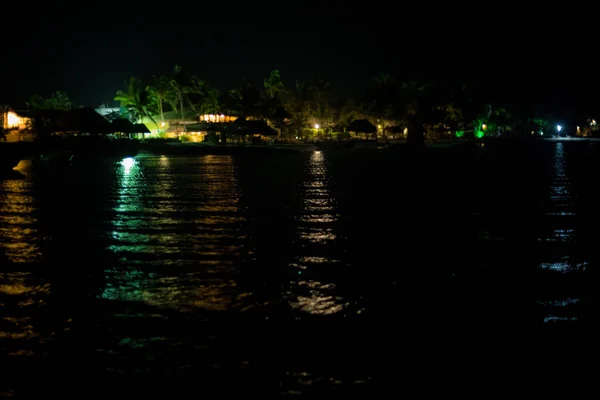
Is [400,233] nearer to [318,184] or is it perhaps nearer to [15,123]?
[318,184]

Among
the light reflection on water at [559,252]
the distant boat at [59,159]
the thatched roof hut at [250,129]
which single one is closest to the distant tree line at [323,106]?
the thatched roof hut at [250,129]

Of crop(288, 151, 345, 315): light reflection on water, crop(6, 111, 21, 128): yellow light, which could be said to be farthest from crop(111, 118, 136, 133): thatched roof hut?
crop(288, 151, 345, 315): light reflection on water

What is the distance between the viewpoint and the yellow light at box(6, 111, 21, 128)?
211 ft

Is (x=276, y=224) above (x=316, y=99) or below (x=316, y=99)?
below

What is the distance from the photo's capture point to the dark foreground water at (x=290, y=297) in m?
5.78

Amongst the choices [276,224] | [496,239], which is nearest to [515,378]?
[496,239]

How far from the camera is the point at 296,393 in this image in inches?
209

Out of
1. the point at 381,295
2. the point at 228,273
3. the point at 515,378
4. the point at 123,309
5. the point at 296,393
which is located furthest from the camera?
the point at 228,273

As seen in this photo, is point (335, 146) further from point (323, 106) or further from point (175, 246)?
point (175, 246)

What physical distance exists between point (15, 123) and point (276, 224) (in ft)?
202

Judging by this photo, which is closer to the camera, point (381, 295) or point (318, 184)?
point (381, 295)

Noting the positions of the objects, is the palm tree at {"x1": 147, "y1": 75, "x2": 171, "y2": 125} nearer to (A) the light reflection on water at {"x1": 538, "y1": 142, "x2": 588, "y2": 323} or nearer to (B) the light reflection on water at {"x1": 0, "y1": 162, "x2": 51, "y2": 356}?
(B) the light reflection on water at {"x1": 0, "y1": 162, "x2": 51, "y2": 356}

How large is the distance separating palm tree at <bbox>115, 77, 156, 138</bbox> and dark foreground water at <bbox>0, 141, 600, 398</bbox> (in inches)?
2413

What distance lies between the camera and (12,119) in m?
65.2
